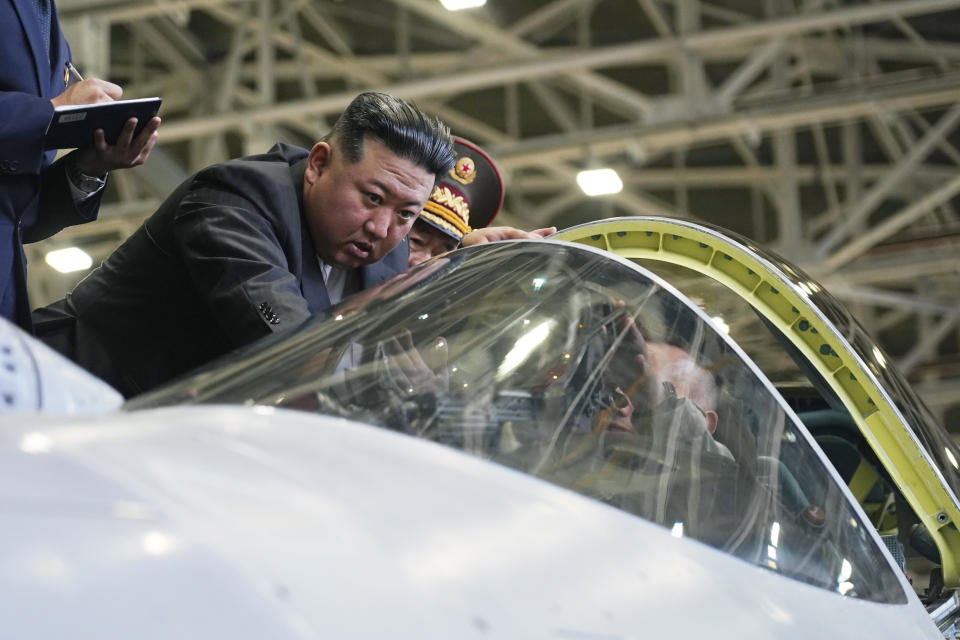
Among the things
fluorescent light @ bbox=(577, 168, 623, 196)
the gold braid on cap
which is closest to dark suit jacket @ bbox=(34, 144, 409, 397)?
the gold braid on cap

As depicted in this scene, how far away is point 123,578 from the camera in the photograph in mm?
869

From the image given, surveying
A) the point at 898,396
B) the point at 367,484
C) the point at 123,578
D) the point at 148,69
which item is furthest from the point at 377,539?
the point at 148,69

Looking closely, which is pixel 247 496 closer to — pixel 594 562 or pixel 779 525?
pixel 594 562

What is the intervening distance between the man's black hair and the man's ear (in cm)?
3

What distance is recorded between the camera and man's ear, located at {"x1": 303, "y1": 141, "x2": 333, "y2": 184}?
2863 mm

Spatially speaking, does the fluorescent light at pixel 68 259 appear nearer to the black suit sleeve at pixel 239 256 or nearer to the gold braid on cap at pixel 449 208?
the gold braid on cap at pixel 449 208

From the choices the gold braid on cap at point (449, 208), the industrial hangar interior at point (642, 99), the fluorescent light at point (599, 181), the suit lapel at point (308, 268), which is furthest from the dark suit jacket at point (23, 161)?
the fluorescent light at point (599, 181)

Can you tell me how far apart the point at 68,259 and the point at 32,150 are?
12796mm

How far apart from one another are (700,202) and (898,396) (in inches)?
536

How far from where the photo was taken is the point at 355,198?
9.30 feet

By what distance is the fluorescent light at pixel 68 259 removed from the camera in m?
14.5

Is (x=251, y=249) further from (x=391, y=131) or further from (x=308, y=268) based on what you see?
(x=391, y=131)

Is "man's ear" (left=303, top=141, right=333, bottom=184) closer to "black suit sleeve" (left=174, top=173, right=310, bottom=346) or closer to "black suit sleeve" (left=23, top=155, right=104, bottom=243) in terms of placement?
"black suit sleeve" (left=174, top=173, right=310, bottom=346)

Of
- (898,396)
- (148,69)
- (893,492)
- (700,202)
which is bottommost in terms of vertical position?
(893,492)
